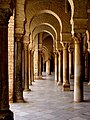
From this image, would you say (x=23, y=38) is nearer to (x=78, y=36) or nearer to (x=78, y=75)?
(x=78, y=36)

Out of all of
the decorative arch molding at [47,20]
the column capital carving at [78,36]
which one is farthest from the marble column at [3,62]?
the decorative arch molding at [47,20]

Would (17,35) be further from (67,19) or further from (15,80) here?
(67,19)

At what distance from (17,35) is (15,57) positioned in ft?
2.85

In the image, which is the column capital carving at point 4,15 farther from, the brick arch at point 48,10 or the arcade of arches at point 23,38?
the brick arch at point 48,10

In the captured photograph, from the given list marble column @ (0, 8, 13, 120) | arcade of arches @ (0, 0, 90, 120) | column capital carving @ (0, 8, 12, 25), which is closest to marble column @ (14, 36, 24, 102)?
arcade of arches @ (0, 0, 90, 120)

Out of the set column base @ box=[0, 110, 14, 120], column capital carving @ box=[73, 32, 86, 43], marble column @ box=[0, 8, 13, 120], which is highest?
column capital carving @ box=[73, 32, 86, 43]

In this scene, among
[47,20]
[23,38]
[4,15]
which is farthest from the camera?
[47,20]

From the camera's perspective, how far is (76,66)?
404 inches

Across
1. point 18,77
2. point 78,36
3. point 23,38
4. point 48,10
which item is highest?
point 48,10

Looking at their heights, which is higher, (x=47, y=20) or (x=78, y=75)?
(x=47, y=20)

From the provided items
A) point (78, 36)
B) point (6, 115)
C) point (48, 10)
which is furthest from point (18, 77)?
point (48, 10)

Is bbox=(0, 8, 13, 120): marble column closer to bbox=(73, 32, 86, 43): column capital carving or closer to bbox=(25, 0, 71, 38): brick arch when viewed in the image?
bbox=(73, 32, 86, 43): column capital carving

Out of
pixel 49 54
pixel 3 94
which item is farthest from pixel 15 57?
pixel 49 54

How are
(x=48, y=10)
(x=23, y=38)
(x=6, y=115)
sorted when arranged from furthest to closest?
(x=48, y=10)
(x=23, y=38)
(x=6, y=115)
